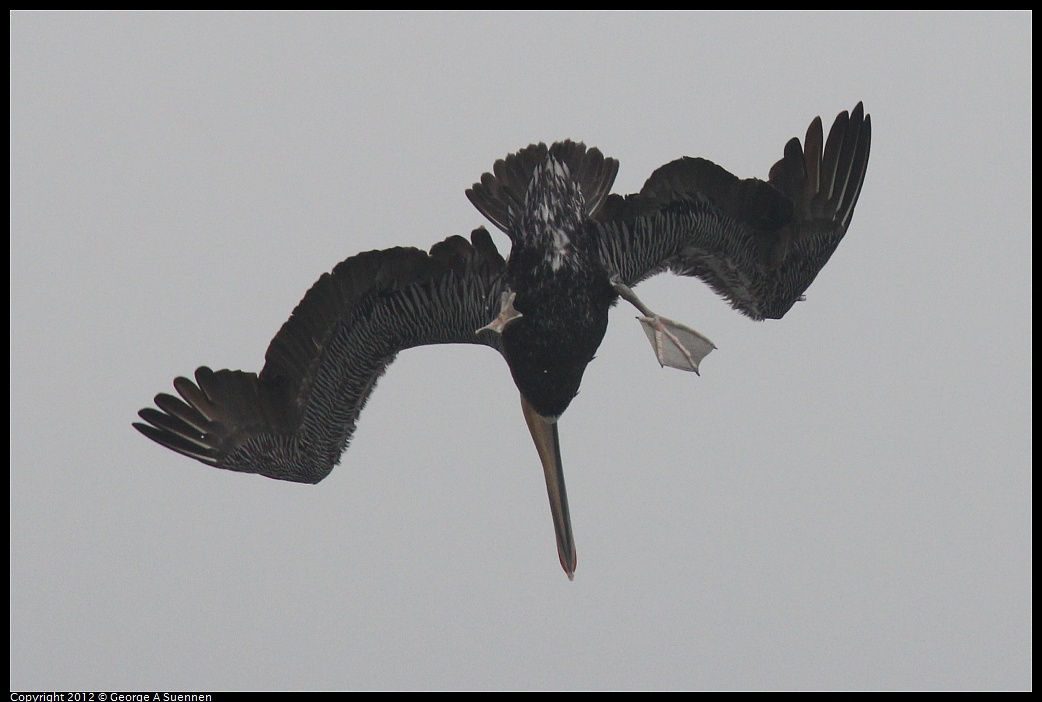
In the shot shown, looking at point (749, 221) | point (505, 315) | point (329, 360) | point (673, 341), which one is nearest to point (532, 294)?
point (505, 315)

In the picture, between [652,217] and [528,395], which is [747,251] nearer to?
[652,217]

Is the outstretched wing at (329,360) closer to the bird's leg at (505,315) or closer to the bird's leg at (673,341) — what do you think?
the bird's leg at (505,315)

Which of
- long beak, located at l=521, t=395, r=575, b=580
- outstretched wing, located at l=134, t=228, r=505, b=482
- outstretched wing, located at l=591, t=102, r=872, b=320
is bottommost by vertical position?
long beak, located at l=521, t=395, r=575, b=580

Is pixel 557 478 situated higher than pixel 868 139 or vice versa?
pixel 868 139

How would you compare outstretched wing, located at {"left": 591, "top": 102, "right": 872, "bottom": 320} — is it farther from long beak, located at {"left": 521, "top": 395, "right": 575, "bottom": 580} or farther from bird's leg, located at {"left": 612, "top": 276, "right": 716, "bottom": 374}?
long beak, located at {"left": 521, "top": 395, "right": 575, "bottom": 580}

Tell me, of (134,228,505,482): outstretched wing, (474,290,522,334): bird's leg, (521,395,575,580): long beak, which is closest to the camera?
(474,290,522,334): bird's leg

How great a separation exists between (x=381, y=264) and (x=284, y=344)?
489mm

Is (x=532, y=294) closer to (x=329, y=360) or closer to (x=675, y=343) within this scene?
(x=675, y=343)

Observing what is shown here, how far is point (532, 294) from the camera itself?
500 centimetres

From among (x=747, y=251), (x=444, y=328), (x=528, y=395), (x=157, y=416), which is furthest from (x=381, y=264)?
(x=747, y=251)

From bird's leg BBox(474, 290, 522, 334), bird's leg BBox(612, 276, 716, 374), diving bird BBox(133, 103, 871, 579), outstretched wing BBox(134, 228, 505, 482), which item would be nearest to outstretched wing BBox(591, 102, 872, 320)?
diving bird BBox(133, 103, 871, 579)

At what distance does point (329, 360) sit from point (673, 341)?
1.30 m

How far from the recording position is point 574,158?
539 cm

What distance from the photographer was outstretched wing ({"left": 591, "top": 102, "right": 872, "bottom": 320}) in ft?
17.1
